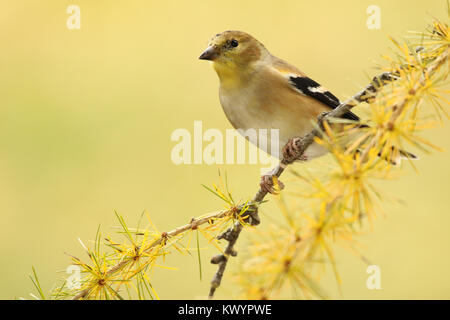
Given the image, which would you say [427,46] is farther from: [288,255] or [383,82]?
[288,255]

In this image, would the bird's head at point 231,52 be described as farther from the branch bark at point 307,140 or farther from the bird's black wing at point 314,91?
the branch bark at point 307,140

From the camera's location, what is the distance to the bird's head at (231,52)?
165 cm

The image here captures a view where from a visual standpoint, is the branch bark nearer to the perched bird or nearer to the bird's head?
the perched bird

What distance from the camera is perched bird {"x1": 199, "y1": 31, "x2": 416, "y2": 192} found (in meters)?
1.61

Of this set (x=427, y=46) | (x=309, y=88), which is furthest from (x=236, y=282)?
(x=309, y=88)

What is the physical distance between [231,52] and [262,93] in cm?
19

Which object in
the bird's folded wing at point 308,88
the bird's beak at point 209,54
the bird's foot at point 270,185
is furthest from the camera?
the bird's folded wing at point 308,88

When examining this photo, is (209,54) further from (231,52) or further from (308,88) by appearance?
(308,88)

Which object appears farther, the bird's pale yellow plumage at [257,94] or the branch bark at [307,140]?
the bird's pale yellow plumage at [257,94]

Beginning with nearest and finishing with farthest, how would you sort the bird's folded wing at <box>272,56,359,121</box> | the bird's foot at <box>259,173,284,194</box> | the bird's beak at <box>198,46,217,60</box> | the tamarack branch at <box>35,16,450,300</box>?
the tamarack branch at <box>35,16,450,300</box> < the bird's foot at <box>259,173,284,194</box> < the bird's beak at <box>198,46,217,60</box> < the bird's folded wing at <box>272,56,359,121</box>

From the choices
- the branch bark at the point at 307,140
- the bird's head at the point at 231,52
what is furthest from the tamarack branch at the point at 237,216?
the bird's head at the point at 231,52

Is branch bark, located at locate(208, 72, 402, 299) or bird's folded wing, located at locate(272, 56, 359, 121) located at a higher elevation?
bird's folded wing, located at locate(272, 56, 359, 121)

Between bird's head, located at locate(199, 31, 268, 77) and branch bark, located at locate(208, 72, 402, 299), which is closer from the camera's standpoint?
branch bark, located at locate(208, 72, 402, 299)

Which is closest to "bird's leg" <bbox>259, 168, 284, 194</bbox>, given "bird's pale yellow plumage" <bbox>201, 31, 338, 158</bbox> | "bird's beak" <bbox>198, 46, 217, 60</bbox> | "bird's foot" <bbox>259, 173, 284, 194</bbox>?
"bird's foot" <bbox>259, 173, 284, 194</bbox>
